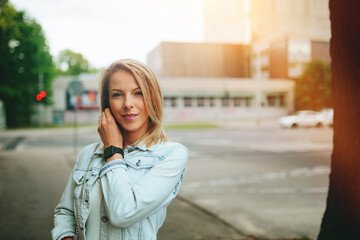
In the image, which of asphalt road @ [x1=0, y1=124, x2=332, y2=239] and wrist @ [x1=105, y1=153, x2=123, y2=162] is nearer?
wrist @ [x1=105, y1=153, x2=123, y2=162]

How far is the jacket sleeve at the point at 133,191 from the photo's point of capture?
1.38m

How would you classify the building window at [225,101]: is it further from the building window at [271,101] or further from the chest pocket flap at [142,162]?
the chest pocket flap at [142,162]

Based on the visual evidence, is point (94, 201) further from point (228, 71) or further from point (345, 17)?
point (228, 71)

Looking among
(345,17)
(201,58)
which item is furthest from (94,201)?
(201,58)

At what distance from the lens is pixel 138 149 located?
164 centimetres

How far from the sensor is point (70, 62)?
68125 millimetres

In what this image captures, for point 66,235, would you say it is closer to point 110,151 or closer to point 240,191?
point 110,151

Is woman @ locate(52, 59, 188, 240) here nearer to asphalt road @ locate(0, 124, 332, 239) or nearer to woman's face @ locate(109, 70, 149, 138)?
woman's face @ locate(109, 70, 149, 138)

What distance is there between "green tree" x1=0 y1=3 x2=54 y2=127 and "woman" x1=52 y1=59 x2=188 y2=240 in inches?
1339

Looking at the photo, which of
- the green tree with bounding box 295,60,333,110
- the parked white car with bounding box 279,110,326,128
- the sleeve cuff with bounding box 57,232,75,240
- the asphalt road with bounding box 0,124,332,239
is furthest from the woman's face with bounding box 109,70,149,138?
the green tree with bounding box 295,60,333,110

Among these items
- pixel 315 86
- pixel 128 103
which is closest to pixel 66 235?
pixel 128 103

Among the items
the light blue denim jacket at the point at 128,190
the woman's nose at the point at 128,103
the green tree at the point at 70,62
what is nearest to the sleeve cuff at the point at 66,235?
the light blue denim jacket at the point at 128,190

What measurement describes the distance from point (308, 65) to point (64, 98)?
30.5m

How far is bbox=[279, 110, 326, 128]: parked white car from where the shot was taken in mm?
28734
